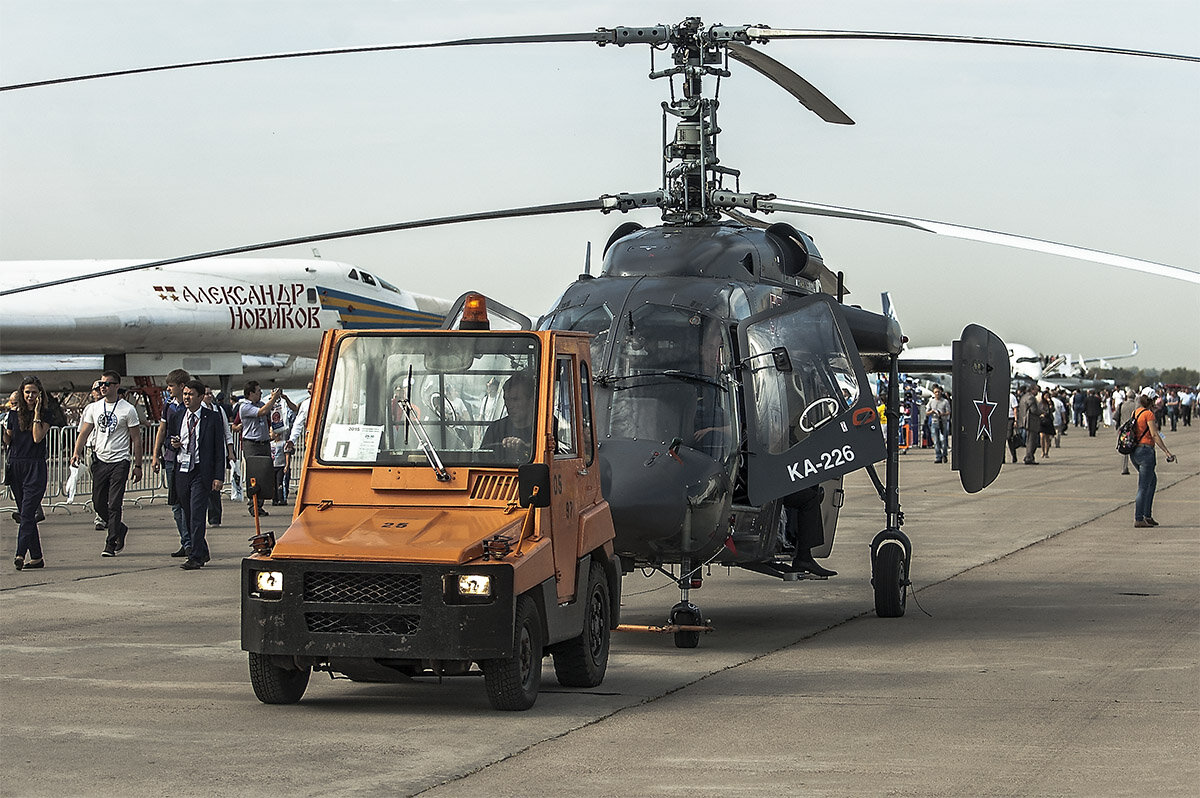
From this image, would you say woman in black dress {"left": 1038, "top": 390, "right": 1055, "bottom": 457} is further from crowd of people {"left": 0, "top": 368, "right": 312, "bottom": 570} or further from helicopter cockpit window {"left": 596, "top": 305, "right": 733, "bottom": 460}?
helicopter cockpit window {"left": 596, "top": 305, "right": 733, "bottom": 460}

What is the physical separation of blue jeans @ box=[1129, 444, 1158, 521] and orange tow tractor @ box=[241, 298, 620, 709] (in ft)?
45.6

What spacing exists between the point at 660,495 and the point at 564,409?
1.27 metres

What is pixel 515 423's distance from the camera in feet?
29.3

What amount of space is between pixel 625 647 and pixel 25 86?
17.7 ft

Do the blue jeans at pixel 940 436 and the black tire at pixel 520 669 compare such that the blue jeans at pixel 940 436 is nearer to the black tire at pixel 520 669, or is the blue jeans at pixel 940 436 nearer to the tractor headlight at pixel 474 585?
the black tire at pixel 520 669

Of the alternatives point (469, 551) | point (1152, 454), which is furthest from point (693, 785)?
point (1152, 454)

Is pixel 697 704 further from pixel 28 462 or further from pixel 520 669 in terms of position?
pixel 28 462

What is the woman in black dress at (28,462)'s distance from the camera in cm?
1557

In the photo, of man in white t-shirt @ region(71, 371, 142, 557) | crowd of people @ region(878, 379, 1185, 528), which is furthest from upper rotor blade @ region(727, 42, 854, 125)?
man in white t-shirt @ region(71, 371, 142, 557)

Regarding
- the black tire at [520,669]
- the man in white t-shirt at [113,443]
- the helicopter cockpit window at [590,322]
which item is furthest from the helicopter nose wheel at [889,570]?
the man in white t-shirt at [113,443]

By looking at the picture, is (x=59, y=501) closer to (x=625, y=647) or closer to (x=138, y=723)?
(x=625, y=647)

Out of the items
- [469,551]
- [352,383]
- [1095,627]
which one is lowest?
[1095,627]

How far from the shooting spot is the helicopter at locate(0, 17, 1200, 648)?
10469mm

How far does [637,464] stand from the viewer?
10352mm
